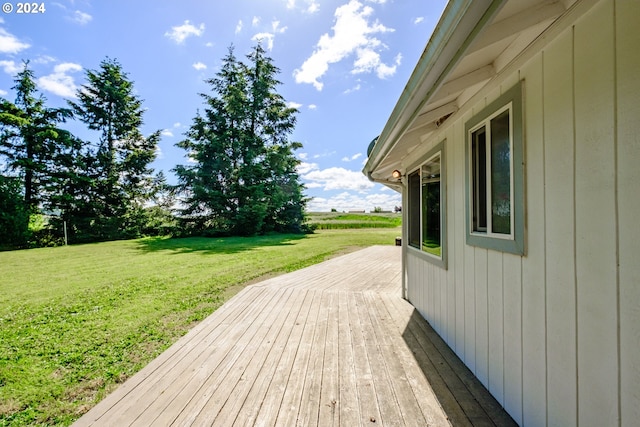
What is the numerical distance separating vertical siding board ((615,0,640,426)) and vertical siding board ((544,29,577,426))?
0.75 feet

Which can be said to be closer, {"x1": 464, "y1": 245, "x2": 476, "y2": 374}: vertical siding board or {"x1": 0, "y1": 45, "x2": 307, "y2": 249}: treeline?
{"x1": 464, "y1": 245, "x2": 476, "y2": 374}: vertical siding board

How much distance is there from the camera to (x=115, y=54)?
687 inches

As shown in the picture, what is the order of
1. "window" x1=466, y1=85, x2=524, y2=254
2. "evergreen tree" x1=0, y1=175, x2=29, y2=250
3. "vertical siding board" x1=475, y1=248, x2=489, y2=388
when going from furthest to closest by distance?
"evergreen tree" x1=0, y1=175, x2=29, y2=250, "vertical siding board" x1=475, y1=248, x2=489, y2=388, "window" x1=466, y1=85, x2=524, y2=254

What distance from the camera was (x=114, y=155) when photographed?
1722 cm

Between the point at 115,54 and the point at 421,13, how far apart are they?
21.5 meters

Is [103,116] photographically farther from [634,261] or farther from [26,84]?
[634,261]

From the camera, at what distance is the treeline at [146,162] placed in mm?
14312

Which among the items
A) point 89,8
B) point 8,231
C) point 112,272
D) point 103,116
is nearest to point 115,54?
point 103,116

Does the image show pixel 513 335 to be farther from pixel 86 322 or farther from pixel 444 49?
pixel 86 322

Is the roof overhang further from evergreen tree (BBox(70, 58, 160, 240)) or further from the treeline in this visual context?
evergreen tree (BBox(70, 58, 160, 240))

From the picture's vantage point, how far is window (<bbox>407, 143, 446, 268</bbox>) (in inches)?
114

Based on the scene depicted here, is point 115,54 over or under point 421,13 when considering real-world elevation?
over

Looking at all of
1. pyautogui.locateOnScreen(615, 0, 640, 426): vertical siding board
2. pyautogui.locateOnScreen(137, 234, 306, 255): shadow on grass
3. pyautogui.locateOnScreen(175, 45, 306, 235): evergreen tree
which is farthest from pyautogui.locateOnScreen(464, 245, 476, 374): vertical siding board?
pyautogui.locateOnScreen(175, 45, 306, 235): evergreen tree

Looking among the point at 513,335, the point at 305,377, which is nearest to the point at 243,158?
the point at 305,377
